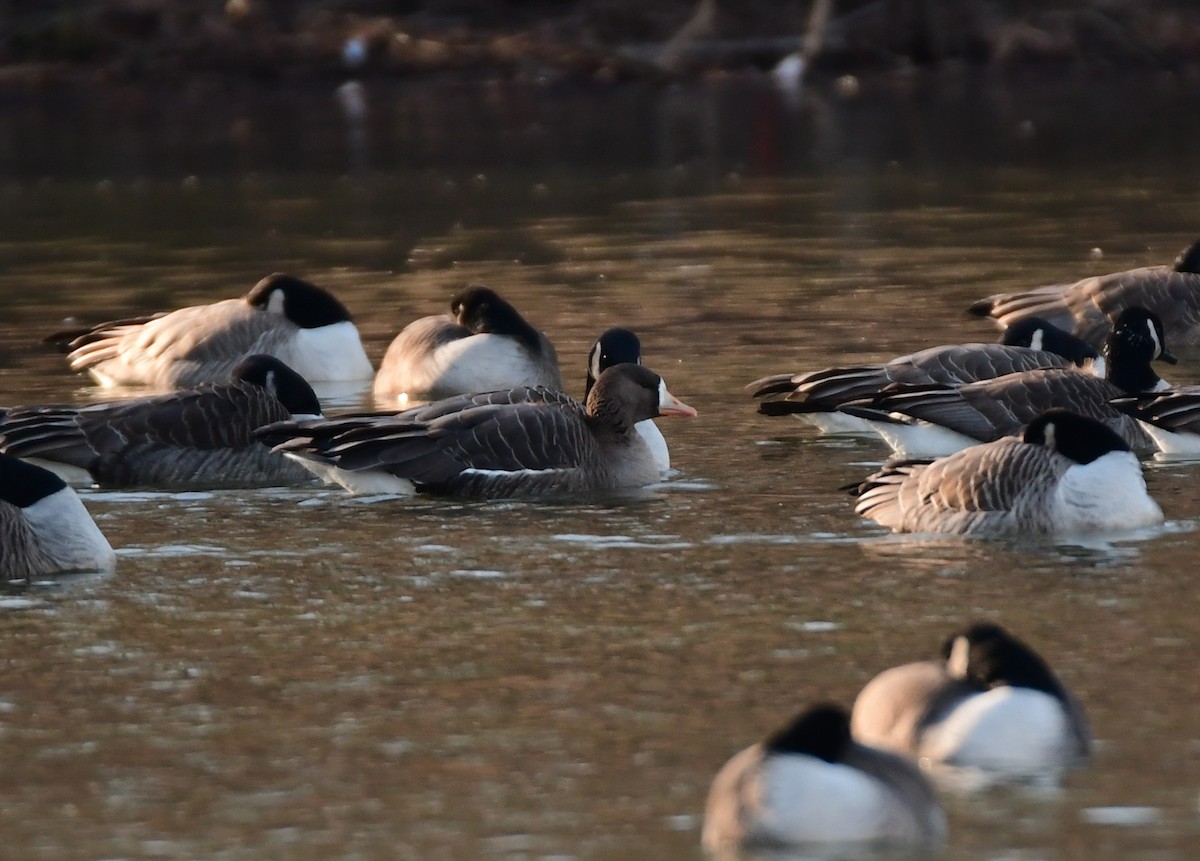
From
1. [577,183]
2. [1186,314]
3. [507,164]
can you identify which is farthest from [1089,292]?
[507,164]

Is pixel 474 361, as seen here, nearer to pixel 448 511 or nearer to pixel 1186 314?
pixel 448 511

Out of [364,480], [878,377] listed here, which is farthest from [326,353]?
[878,377]

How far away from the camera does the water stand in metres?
7.23

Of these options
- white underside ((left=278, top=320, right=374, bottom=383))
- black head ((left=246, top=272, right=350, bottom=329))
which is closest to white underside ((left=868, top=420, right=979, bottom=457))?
white underside ((left=278, top=320, right=374, bottom=383))

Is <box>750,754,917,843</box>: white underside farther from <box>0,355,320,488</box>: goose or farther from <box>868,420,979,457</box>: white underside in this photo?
<box>0,355,320,488</box>: goose

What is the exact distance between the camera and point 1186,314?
16.8 metres

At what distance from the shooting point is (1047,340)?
14.7 m

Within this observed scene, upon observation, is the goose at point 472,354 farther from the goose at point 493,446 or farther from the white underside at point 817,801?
the white underside at point 817,801

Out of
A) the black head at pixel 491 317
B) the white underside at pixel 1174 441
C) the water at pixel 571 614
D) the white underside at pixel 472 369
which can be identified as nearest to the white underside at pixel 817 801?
the water at pixel 571 614

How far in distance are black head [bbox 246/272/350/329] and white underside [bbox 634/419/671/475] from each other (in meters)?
4.63

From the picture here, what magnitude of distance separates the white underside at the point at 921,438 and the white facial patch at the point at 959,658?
5.26m

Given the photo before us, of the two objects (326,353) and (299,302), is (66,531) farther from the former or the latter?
(299,302)

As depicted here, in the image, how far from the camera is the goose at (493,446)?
12.2 metres

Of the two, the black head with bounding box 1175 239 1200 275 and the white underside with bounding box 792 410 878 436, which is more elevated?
the black head with bounding box 1175 239 1200 275
